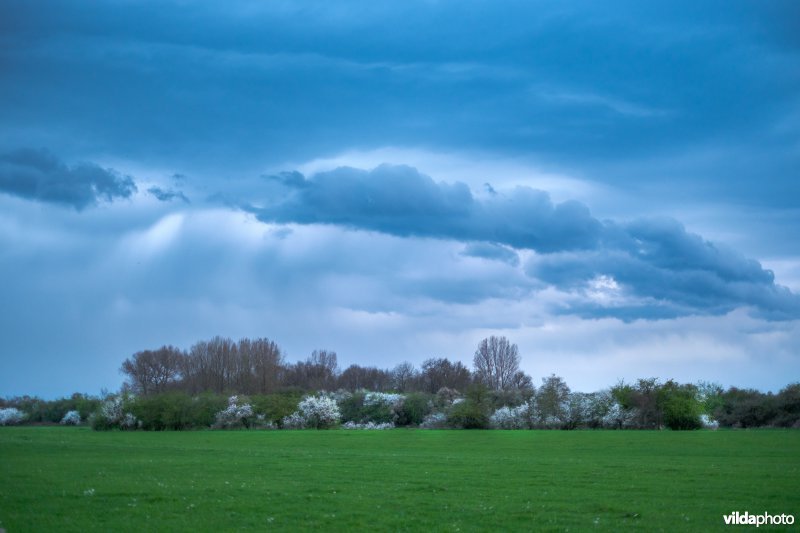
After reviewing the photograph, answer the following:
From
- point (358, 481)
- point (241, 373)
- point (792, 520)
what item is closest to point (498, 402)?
point (241, 373)

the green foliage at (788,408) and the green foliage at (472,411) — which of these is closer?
the green foliage at (788,408)

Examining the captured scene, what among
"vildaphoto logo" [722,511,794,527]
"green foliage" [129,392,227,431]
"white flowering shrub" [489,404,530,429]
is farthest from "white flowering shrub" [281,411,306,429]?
"vildaphoto logo" [722,511,794,527]

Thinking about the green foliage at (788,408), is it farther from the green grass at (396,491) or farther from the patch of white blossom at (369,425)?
the patch of white blossom at (369,425)

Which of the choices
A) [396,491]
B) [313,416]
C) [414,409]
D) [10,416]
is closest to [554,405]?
[414,409]

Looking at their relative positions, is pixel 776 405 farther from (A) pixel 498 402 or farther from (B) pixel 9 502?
(B) pixel 9 502

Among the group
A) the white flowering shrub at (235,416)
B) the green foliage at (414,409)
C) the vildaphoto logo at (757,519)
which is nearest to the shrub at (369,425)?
the green foliage at (414,409)

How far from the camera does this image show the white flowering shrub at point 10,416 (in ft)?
308

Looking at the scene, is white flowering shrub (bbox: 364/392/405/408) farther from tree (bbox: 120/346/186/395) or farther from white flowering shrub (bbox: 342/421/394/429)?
tree (bbox: 120/346/186/395)

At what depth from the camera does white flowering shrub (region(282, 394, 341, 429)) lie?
256 feet

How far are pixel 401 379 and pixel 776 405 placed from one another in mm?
71365

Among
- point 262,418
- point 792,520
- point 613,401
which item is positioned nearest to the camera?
point 792,520

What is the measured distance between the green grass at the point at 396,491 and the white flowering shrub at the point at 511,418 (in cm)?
3828

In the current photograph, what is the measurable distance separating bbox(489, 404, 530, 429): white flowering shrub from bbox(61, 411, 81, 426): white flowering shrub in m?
60.1

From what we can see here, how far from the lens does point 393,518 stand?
16.8 meters
